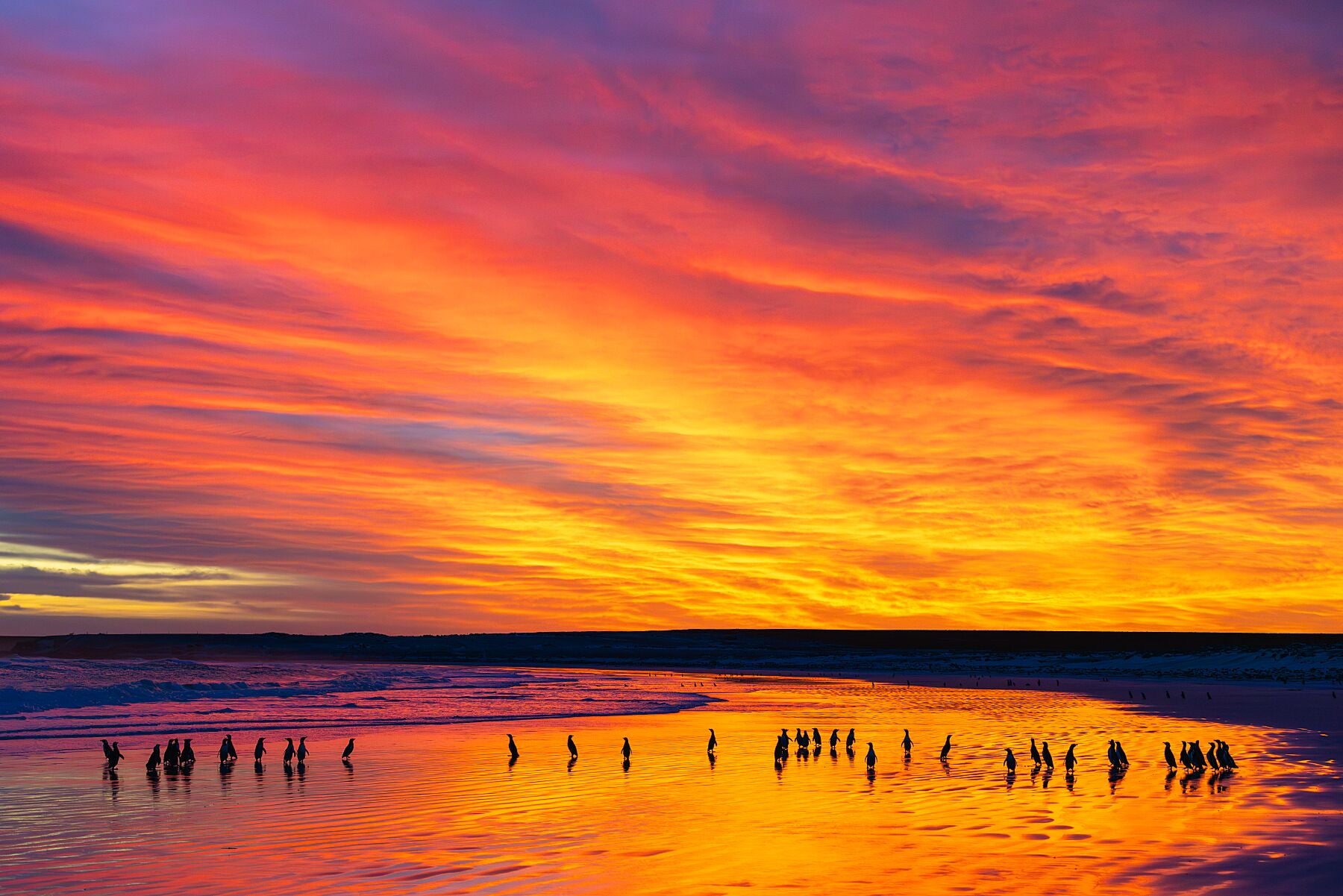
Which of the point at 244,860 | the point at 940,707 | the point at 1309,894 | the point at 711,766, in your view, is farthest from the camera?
the point at 940,707

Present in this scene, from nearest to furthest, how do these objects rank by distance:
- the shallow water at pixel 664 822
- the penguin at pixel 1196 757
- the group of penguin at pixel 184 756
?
the shallow water at pixel 664 822 < the penguin at pixel 1196 757 < the group of penguin at pixel 184 756

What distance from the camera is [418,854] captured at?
52.9 feet

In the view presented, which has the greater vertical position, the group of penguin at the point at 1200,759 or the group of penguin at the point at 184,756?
the group of penguin at the point at 1200,759

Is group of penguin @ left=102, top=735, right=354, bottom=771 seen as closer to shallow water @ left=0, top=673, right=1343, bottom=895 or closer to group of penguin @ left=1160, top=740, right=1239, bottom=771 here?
shallow water @ left=0, top=673, right=1343, bottom=895

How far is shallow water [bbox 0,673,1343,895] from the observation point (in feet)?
47.7

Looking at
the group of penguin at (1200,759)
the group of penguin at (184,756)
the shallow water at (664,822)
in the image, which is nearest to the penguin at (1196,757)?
the group of penguin at (1200,759)

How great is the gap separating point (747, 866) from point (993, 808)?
6.59 m

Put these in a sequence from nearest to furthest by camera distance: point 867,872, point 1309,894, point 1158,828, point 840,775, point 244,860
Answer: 1. point 1309,894
2. point 867,872
3. point 244,860
4. point 1158,828
5. point 840,775

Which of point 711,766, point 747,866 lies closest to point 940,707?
point 711,766

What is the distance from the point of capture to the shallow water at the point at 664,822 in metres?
14.5

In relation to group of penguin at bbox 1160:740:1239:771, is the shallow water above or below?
below

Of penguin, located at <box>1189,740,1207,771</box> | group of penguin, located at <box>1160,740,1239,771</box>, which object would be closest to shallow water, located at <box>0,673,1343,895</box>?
group of penguin, located at <box>1160,740,1239,771</box>

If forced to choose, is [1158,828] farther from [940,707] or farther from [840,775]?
[940,707]

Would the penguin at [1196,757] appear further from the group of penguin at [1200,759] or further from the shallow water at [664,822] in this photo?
the shallow water at [664,822]
